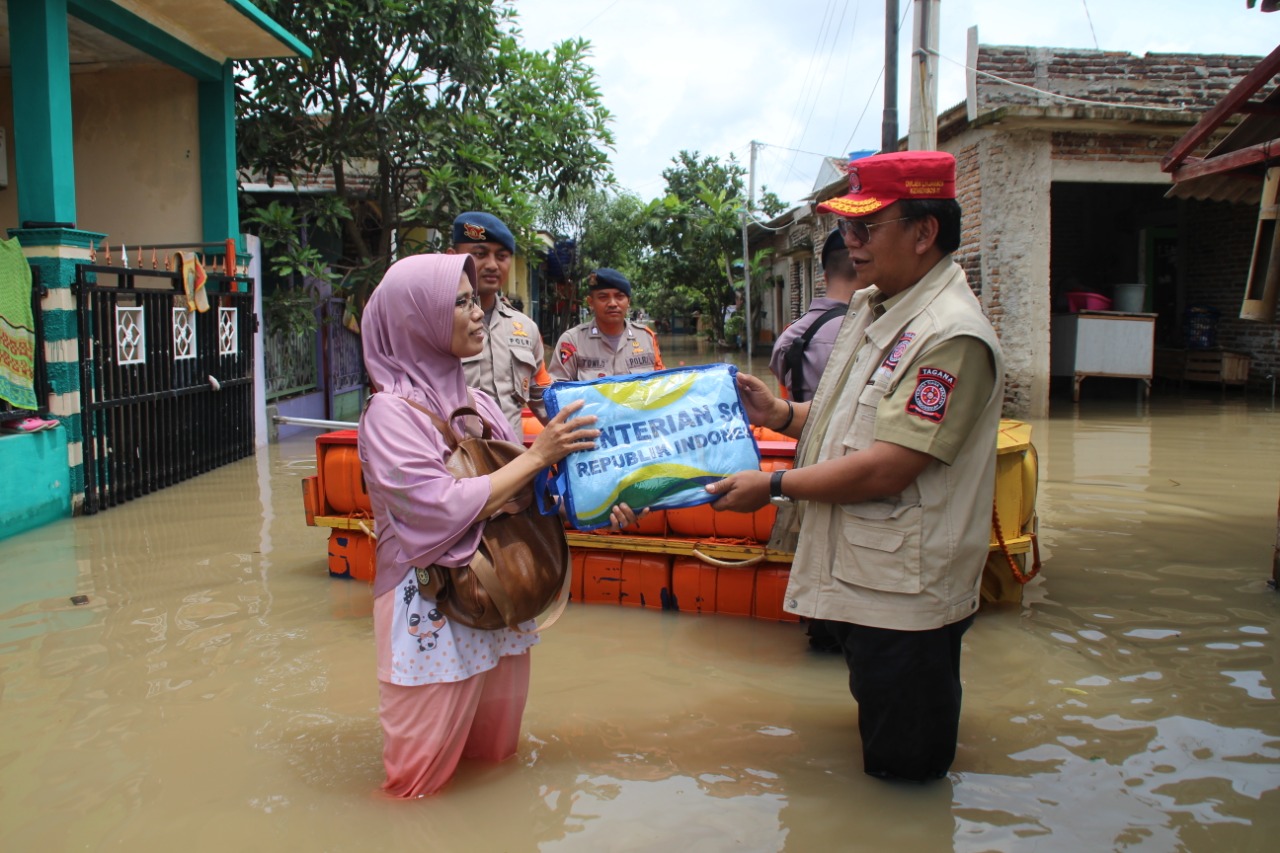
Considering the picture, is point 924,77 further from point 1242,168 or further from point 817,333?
point 817,333

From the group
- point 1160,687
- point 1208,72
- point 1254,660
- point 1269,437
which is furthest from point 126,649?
point 1208,72

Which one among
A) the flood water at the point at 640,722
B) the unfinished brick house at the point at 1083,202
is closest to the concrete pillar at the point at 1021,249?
the unfinished brick house at the point at 1083,202

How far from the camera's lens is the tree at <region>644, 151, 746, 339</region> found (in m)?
30.6

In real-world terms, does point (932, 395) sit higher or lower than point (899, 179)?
lower

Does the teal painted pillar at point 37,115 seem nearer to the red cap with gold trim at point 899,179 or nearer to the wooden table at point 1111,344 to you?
the red cap with gold trim at point 899,179

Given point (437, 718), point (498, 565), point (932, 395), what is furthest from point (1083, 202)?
point (437, 718)

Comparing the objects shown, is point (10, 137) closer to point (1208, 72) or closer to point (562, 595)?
point (562, 595)

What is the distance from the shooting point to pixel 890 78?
13414mm

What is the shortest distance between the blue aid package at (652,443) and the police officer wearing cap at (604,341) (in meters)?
2.99

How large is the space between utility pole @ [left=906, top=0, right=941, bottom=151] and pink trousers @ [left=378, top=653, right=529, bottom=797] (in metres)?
8.93

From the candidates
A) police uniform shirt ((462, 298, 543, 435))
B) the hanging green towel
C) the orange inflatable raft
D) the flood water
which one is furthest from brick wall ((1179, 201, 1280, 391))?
the hanging green towel

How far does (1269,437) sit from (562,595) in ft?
31.9

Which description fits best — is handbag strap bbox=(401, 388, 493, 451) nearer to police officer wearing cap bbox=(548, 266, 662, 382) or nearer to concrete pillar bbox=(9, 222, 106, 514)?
police officer wearing cap bbox=(548, 266, 662, 382)

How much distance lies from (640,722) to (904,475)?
162 centimetres
